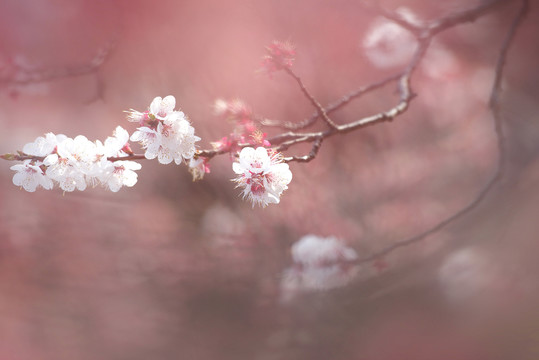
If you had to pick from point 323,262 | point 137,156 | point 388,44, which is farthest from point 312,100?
point 388,44

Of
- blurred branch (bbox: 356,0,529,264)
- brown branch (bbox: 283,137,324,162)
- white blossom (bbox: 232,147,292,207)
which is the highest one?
blurred branch (bbox: 356,0,529,264)

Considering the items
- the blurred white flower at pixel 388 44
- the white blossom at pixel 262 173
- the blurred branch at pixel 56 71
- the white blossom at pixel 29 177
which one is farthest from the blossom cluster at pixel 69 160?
the blurred white flower at pixel 388 44

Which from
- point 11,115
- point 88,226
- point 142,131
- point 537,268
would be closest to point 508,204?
point 537,268

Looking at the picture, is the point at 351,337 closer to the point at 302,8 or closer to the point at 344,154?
the point at 344,154

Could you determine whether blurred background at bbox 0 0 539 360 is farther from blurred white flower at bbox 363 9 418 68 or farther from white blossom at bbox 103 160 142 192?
white blossom at bbox 103 160 142 192

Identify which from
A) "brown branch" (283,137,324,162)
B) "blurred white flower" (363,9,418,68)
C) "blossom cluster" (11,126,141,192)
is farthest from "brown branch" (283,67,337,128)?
"blurred white flower" (363,9,418,68)

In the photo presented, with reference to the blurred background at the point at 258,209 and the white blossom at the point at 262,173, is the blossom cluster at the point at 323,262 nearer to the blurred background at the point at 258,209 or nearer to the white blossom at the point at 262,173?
the blurred background at the point at 258,209

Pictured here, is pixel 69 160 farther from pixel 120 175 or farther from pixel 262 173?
pixel 262 173

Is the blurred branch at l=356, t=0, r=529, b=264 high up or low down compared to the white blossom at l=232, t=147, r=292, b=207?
up
